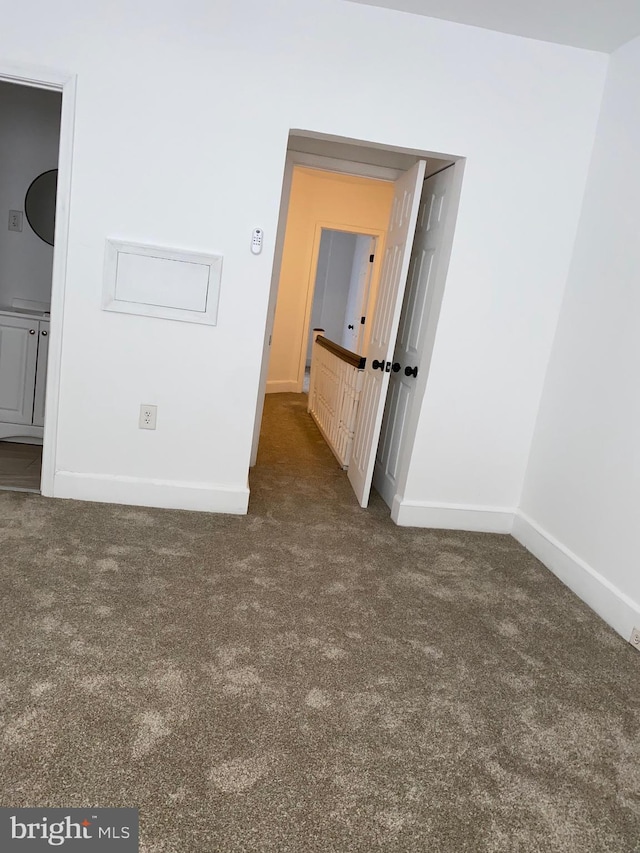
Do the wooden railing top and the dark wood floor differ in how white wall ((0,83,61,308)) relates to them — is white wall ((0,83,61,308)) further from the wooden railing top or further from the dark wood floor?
the wooden railing top

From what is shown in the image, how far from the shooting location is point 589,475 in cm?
317

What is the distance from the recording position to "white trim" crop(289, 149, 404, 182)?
3.99 metres

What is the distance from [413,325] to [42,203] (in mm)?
2859

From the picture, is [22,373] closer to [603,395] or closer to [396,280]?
[396,280]

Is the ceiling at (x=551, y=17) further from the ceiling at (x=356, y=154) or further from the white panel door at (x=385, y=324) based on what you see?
the ceiling at (x=356, y=154)

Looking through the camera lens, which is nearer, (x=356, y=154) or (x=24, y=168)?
(x=356, y=154)

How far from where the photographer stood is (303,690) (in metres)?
2.09

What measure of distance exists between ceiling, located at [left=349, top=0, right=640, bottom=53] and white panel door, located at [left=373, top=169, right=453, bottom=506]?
75 centimetres

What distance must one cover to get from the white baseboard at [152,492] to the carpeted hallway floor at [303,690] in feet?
0.39

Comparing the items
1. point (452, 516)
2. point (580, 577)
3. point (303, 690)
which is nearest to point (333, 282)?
point (452, 516)

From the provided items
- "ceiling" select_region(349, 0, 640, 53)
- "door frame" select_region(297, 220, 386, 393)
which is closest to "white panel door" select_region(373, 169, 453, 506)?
"ceiling" select_region(349, 0, 640, 53)

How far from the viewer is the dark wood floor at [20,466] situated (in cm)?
358

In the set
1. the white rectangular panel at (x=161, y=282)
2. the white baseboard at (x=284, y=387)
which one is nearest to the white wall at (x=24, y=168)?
the white rectangular panel at (x=161, y=282)

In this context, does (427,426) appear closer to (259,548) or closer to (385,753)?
(259,548)
